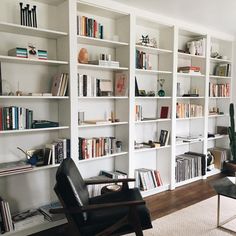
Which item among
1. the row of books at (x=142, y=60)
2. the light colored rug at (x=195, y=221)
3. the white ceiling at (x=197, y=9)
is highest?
the white ceiling at (x=197, y=9)

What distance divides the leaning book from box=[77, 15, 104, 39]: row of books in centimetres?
195

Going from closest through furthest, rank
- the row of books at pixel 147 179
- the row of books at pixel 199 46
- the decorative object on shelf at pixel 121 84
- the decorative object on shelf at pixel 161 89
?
the decorative object on shelf at pixel 121 84, the row of books at pixel 147 179, the decorative object on shelf at pixel 161 89, the row of books at pixel 199 46

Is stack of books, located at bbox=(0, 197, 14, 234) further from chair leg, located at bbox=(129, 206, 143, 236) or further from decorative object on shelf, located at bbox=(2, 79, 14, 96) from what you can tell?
chair leg, located at bbox=(129, 206, 143, 236)

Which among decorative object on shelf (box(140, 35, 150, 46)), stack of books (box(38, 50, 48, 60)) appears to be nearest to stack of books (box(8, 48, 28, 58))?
stack of books (box(38, 50, 48, 60))

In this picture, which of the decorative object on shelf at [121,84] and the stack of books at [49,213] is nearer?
the stack of books at [49,213]

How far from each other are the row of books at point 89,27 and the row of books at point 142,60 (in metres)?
0.60

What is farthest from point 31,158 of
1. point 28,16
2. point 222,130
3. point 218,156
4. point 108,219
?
point 222,130

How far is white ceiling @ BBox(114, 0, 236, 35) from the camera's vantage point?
3135mm

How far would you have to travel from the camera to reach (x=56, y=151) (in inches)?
109

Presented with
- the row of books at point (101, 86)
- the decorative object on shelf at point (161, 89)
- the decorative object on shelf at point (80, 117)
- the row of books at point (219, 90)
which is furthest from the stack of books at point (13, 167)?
the row of books at point (219, 90)

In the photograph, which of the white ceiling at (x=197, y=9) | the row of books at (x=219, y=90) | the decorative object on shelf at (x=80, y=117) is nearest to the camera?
the decorative object on shelf at (x=80, y=117)

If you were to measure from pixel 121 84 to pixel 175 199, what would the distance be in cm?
168

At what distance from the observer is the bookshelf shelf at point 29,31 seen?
2.40 meters

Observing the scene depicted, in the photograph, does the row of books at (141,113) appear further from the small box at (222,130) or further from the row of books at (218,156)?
the small box at (222,130)
